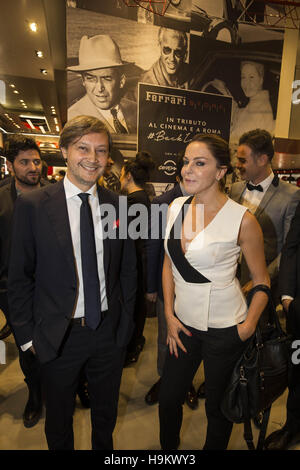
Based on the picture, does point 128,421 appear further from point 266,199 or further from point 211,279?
point 266,199

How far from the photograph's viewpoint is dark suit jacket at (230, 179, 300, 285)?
90.7 inches

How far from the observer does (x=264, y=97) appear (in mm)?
4660

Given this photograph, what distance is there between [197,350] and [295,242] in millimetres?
986

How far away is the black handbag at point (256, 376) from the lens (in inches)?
59.2

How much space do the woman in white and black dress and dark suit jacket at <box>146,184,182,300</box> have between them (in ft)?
1.95

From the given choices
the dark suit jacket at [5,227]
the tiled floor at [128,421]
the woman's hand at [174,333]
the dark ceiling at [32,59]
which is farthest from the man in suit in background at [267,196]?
the dark ceiling at [32,59]

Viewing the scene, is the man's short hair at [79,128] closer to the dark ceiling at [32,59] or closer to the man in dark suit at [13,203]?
the man in dark suit at [13,203]

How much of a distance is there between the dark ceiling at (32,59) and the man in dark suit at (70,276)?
4.86 metres

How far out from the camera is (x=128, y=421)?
230 cm

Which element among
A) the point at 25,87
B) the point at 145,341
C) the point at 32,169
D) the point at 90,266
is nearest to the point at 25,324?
the point at 90,266

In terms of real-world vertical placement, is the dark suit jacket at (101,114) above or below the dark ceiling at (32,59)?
below

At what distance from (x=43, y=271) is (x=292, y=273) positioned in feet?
5.12

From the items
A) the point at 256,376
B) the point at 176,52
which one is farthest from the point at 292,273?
the point at 176,52
